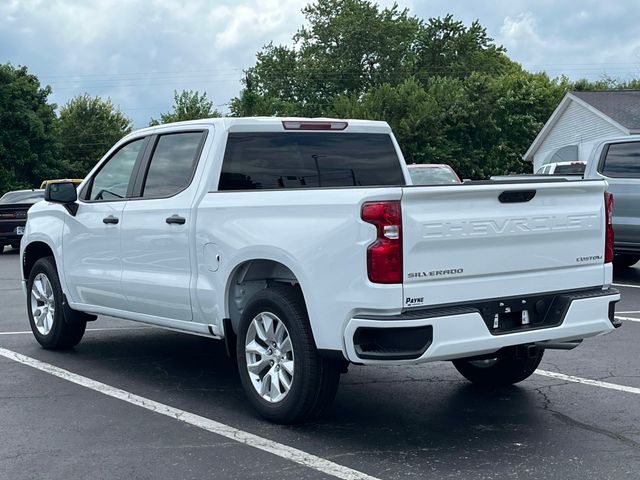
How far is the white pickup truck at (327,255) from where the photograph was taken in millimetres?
5090

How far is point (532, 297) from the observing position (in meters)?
5.54

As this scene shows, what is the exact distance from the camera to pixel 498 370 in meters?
6.79

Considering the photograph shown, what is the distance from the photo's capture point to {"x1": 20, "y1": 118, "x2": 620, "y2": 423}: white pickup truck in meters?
5.09

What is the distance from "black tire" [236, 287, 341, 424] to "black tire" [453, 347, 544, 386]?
1.47 m

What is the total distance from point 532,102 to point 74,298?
168 feet

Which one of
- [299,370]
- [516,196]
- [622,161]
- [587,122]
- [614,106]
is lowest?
[299,370]

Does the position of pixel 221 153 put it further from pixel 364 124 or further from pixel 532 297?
pixel 532 297

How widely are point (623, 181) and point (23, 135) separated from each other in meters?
44.4

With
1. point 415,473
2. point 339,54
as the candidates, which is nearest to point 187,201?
point 415,473

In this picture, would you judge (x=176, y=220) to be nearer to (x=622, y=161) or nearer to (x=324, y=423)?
(x=324, y=423)

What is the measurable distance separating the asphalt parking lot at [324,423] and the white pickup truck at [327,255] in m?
0.37

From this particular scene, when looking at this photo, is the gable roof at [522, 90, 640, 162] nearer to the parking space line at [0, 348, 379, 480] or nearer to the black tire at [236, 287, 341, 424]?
the parking space line at [0, 348, 379, 480]

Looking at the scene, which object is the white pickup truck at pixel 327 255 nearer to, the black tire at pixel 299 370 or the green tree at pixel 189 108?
the black tire at pixel 299 370

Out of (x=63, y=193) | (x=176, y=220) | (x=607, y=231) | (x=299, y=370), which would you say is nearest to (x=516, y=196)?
(x=607, y=231)
